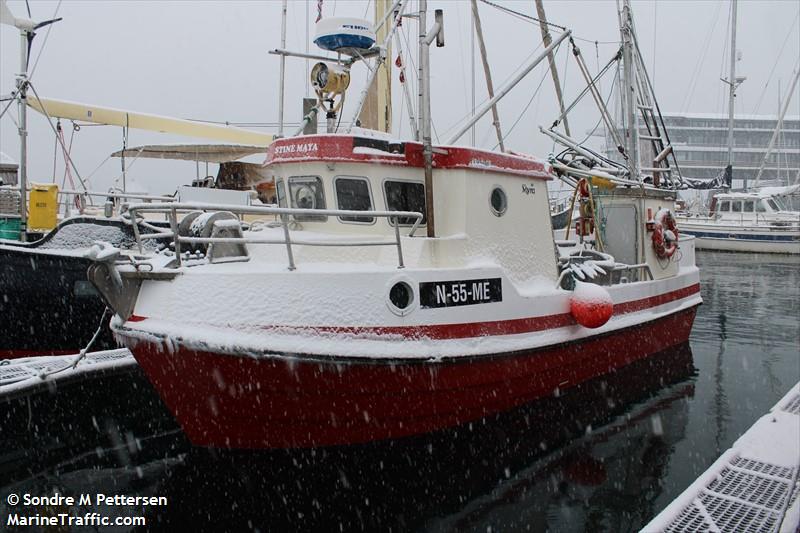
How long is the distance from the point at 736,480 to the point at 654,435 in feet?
6.50

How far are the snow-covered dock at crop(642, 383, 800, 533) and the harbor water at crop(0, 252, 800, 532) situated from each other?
1.85ft

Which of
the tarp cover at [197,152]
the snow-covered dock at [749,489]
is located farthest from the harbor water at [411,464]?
the tarp cover at [197,152]

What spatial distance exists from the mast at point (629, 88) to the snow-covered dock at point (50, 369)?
28.1 ft

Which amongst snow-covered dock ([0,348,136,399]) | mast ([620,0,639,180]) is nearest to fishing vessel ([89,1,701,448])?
snow-covered dock ([0,348,136,399])

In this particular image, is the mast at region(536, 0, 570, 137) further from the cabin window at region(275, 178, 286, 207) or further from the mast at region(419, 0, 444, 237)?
the cabin window at region(275, 178, 286, 207)

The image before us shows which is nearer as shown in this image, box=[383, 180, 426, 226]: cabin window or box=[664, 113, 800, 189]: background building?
box=[383, 180, 426, 226]: cabin window

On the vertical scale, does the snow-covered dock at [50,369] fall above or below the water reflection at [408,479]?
above

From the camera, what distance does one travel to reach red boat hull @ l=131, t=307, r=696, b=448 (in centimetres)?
527

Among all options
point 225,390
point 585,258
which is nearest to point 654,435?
point 585,258

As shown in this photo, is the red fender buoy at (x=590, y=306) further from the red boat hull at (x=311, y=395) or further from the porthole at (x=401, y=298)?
the porthole at (x=401, y=298)

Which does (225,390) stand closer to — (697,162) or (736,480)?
(736,480)

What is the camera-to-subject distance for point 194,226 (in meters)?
6.83

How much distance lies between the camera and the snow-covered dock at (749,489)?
434 centimetres

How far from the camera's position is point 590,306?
281 inches
